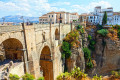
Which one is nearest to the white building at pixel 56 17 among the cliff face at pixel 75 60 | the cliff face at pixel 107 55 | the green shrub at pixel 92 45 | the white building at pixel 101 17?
the white building at pixel 101 17

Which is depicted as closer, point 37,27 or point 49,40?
point 37,27

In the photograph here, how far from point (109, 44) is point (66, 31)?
15.7m

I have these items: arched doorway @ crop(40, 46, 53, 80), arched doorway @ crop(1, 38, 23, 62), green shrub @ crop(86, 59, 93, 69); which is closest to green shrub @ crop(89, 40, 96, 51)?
green shrub @ crop(86, 59, 93, 69)

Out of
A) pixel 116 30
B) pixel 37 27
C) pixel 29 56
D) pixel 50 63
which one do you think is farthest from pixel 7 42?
pixel 116 30

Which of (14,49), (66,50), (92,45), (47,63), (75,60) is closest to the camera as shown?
(14,49)

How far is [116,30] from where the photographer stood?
1383 inches

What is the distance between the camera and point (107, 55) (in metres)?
33.5

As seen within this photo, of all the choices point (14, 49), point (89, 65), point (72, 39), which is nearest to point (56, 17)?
point (72, 39)

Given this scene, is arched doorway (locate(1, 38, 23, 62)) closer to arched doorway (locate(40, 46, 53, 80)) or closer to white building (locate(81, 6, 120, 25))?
arched doorway (locate(40, 46, 53, 80))

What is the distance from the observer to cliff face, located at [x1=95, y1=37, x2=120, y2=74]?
32.2 m

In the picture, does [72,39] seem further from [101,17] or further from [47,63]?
[101,17]

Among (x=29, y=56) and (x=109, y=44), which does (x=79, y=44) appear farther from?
(x=29, y=56)

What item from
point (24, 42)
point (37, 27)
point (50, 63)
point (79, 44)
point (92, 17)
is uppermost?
point (92, 17)

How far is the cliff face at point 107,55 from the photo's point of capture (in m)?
32.2
